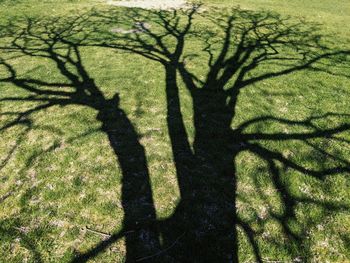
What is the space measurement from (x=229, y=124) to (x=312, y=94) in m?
3.46

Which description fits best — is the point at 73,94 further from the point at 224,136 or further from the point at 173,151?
the point at 224,136

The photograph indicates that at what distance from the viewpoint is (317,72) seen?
10648 millimetres

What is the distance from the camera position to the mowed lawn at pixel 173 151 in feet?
15.4

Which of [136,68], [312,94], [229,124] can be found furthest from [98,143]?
[312,94]

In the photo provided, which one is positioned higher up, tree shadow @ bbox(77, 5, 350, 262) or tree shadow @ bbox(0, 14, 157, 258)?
tree shadow @ bbox(77, 5, 350, 262)

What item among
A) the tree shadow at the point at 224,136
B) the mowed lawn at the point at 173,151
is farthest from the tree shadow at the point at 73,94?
the tree shadow at the point at 224,136

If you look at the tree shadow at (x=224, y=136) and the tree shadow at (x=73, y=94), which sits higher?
the tree shadow at (x=224, y=136)

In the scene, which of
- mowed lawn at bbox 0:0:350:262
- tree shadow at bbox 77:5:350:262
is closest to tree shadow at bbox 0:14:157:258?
mowed lawn at bbox 0:0:350:262

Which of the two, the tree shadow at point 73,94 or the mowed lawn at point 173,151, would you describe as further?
the tree shadow at point 73,94

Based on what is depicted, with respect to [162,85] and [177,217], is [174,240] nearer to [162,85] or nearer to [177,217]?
[177,217]

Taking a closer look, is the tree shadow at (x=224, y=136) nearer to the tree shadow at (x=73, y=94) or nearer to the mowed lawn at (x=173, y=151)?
the mowed lawn at (x=173, y=151)

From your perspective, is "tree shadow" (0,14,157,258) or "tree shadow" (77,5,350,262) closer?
"tree shadow" (77,5,350,262)

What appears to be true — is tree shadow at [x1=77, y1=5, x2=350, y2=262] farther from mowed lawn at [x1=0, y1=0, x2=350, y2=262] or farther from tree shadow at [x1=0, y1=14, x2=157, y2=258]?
tree shadow at [x1=0, y1=14, x2=157, y2=258]

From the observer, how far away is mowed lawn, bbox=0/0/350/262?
468cm
